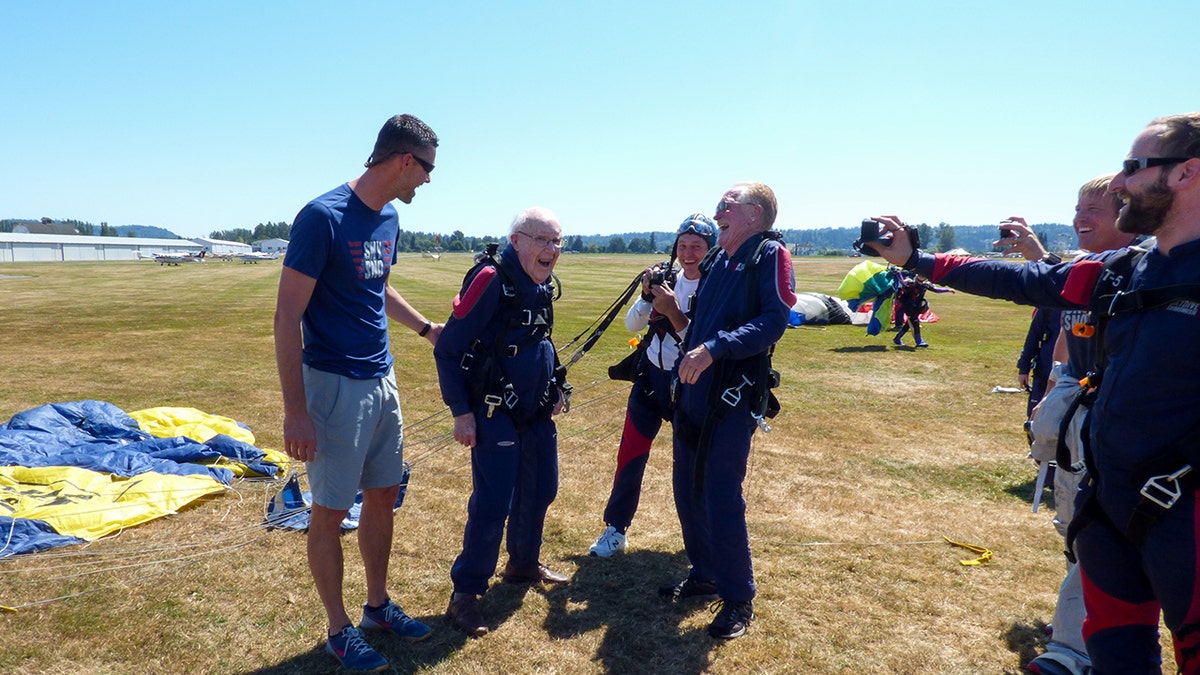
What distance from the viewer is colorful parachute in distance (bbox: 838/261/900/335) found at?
18.8m

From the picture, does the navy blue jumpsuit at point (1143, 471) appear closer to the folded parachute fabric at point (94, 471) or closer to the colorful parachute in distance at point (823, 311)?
the folded parachute fabric at point (94, 471)

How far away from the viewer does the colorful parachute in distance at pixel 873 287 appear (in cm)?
1884

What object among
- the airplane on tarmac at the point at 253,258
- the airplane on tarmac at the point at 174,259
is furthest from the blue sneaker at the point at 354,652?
the airplane on tarmac at the point at 253,258

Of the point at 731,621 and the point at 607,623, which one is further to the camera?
the point at 607,623

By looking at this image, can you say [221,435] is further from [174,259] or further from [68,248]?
[68,248]

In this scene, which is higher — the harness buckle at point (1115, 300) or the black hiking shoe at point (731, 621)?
the harness buckle at point (1115, 300)

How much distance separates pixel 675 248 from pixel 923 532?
10.1 ft

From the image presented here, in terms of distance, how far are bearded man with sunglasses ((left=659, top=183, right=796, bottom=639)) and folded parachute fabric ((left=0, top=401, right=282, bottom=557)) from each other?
173 inches

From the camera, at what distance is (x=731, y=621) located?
4113 mm

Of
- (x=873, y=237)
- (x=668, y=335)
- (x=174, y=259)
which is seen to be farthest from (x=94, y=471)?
(x=174, y=259)

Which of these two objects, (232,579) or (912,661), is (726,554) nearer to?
(912,661)

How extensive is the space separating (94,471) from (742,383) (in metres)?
5.68

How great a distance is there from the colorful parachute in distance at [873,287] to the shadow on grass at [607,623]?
1517 centimetres

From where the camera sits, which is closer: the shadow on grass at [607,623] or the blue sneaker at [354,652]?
the blue sneaker at [354,652]
